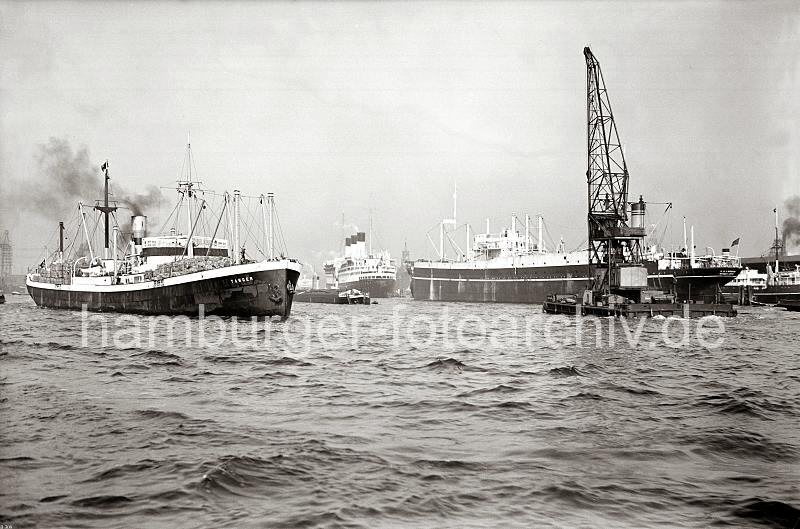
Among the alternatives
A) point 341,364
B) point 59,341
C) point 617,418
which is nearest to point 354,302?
point 59,341

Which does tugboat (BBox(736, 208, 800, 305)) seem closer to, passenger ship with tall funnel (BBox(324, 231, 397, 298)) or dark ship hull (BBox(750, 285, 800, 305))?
dark ship hull (BBox(750, 285, 800, 305))

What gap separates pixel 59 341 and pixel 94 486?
76.8ft

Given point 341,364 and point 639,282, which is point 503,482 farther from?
point 639,282

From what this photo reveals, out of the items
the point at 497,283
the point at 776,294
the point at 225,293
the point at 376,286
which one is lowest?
the point at 776,294

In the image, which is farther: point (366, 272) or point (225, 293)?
point (366, 272)

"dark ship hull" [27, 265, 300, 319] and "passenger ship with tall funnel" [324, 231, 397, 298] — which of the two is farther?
"passenger ship with tall funnel" [324, 231, 397, 298]

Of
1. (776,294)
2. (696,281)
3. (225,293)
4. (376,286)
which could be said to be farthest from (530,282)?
(225,293)

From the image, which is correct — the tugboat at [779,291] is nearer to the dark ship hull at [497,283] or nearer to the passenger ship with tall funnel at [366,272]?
the dark ship hull at [497,283]

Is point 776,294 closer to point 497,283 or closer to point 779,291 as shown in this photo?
point 779,291

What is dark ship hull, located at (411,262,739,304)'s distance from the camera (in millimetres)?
74312

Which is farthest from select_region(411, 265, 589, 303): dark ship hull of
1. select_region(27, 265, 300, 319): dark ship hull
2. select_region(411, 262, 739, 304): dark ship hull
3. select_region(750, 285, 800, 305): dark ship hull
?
select_region(27, 265, 300, 319): dark ship hull

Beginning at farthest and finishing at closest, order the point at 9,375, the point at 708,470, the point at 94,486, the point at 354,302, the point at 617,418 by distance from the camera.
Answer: the point at 354,302 < the point at 9,375 < the point at 617,418 < the point at 708,470 < the point at 94,486

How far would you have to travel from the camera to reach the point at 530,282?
94.8 metres

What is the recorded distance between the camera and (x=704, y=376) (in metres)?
20.4
